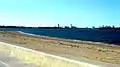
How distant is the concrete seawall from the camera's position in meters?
13.2

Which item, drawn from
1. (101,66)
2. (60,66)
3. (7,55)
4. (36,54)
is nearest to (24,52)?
(36,54)

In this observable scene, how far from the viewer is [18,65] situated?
18.4m

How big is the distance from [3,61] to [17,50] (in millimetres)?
1190

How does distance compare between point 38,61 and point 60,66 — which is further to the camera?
point 38,61

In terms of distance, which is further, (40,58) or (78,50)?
(78,50)

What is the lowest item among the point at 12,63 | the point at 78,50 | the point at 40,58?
the point at 78,50

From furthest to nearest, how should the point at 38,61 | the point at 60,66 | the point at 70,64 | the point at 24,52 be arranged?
the point at 24,52, the point at 38,61, the point at 60,66, the point at 70,64

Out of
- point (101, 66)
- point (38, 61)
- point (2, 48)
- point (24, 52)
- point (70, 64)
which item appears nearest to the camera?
point (101, 66)

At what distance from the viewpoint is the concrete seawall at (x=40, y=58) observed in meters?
13.2

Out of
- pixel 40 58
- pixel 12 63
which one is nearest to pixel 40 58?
pixel 40 58

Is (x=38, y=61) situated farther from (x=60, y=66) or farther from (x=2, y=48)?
(x=2, y=48)

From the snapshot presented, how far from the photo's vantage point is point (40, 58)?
55.1 ft

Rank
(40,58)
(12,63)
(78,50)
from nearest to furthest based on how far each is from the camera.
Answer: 1. (40,58)
2. (12,63)
3. (78,50)

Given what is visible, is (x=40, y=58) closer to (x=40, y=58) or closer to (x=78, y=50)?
(x=40, y=58)
